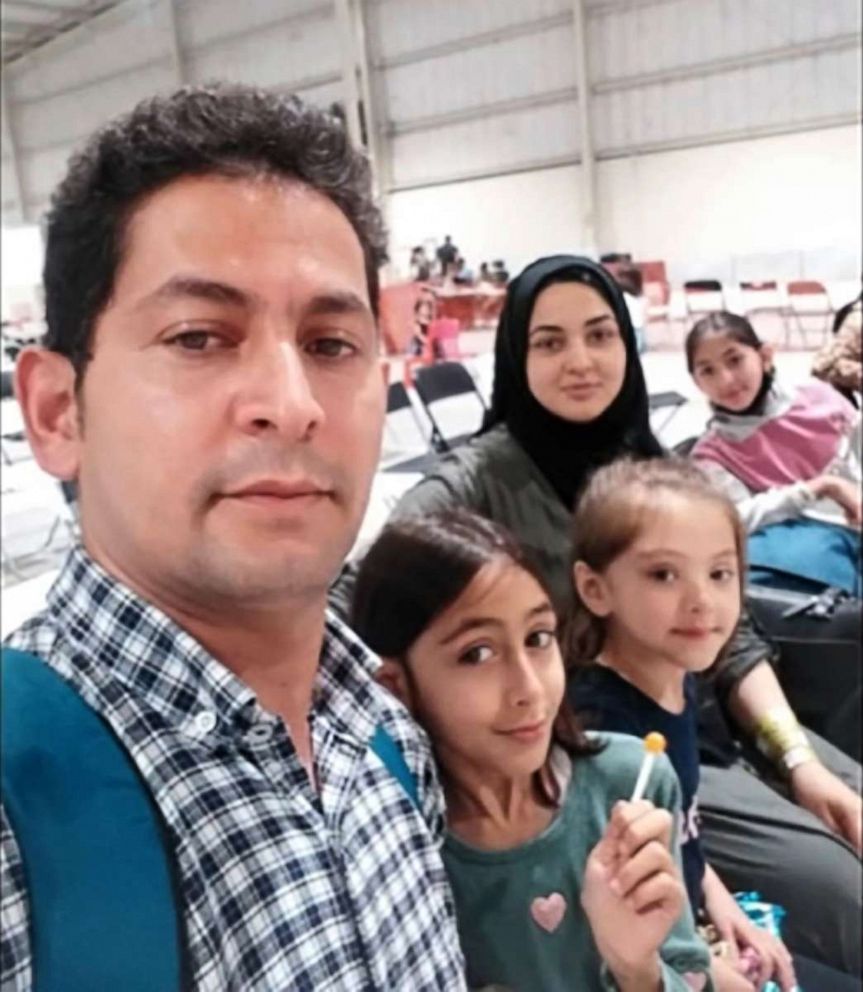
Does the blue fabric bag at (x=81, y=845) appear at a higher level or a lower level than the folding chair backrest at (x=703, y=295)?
lower

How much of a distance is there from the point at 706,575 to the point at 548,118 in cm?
37

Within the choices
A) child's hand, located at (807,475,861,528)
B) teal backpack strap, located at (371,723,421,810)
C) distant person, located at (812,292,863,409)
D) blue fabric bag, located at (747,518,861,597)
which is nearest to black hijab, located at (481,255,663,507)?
teal backpack strap, located at (371,723,421,810)

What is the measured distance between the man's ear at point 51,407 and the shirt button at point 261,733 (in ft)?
0.46

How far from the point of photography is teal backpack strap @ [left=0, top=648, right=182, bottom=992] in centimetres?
27

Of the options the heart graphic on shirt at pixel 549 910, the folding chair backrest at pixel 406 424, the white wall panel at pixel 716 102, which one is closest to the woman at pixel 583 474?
the white wall panel at pixel 716 102

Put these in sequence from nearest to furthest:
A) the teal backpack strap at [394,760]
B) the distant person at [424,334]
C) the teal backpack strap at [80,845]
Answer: the teal backpack strap at [80,845] < the teal backpack strap at [394,760] < the distant person at [424,334]

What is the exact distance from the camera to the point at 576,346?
2.28 ft

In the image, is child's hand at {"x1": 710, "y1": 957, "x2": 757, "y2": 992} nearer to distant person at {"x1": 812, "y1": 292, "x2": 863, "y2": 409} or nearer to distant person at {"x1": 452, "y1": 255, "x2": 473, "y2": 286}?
Result: distant person at {"x1": 452, "y1": 255, "x2": 473, "y2": 286}

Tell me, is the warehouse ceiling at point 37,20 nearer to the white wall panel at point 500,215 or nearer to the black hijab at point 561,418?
the white wall panel at point 500,215

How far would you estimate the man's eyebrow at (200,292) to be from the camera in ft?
1.19

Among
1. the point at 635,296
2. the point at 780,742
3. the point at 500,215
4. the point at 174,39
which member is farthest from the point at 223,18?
the point at 780,742

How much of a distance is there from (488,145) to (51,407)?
39 centimetres

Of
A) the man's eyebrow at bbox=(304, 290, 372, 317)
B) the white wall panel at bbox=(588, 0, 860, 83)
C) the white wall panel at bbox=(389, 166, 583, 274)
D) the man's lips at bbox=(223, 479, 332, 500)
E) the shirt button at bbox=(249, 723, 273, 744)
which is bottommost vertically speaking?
the shirt button at bbox=(249, 723, 273, 744)

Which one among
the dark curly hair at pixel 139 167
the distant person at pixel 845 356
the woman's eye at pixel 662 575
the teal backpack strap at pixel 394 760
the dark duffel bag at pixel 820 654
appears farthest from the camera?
the distant person at pixel 845 356
